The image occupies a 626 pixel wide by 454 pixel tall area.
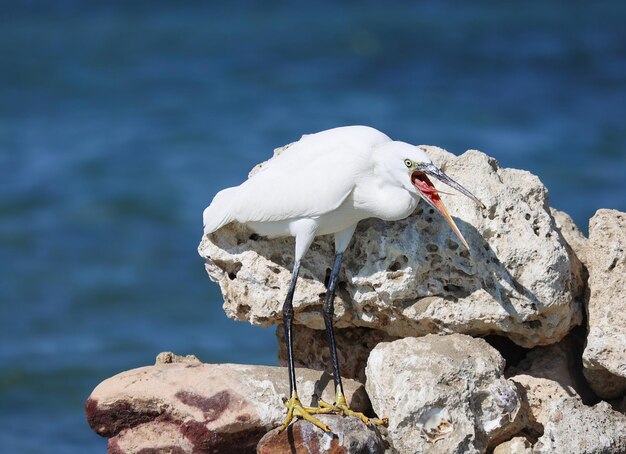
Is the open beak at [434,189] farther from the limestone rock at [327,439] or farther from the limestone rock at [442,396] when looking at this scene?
the limestone rock at [327,439]

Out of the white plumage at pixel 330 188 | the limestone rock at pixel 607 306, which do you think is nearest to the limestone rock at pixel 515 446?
the limestone rock at pixel 607 306

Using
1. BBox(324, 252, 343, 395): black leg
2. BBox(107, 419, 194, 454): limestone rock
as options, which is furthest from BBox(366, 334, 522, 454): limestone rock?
BBox(107, 419, 194, 454): limestone rock

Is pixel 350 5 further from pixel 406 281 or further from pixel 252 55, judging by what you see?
pixel 406 281

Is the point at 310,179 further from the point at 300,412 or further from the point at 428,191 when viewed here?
the point at 300,412

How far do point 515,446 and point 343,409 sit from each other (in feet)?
2.70

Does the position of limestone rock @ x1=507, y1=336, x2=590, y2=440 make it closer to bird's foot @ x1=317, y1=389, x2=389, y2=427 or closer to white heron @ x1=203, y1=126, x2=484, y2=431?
bird's foot @ x1=317, y1=389, x2=389, y2=427

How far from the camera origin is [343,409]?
580 centimetres

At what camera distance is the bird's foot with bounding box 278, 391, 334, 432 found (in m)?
5.55

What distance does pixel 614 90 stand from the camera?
1725 centimetres

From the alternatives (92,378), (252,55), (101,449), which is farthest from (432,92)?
(101,449)

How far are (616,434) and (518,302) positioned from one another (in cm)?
78

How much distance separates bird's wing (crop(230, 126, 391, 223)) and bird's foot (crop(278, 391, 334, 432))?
0.88 m

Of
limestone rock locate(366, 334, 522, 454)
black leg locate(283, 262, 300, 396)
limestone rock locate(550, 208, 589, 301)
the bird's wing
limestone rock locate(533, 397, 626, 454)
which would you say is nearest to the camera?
limestone rock locate(533, 397, 626, 454)

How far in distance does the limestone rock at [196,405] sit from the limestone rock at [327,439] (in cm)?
28
